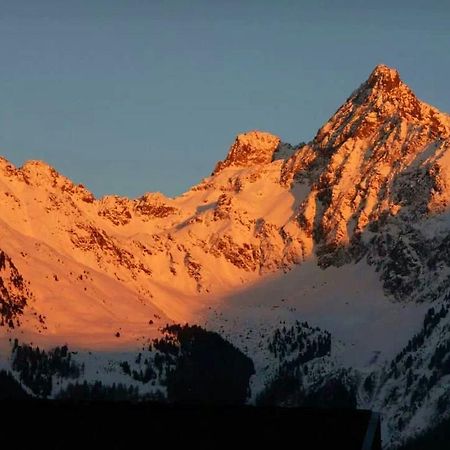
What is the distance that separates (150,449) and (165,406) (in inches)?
58.6

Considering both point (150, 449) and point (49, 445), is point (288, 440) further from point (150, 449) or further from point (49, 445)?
point (49, 445)

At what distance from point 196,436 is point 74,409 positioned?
2763 millimetres

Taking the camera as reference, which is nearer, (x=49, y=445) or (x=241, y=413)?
(x=49, y=445)

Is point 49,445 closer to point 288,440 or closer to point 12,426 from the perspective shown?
point 12,426

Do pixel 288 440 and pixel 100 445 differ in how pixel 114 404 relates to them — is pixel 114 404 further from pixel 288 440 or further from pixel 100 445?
pixel 288 440

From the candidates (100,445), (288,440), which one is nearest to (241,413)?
(288,440)

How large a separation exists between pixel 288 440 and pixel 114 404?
391 centimetres

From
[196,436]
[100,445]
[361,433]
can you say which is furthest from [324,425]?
[100,445]

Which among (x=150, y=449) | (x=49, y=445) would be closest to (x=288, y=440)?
(x=150, y=449)

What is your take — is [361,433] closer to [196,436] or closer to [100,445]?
[196,436]

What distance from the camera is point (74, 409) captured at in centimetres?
3177

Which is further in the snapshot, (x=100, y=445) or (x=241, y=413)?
(x=241, y=413)

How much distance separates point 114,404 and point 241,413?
2947 millimetres

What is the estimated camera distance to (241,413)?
3275cm
